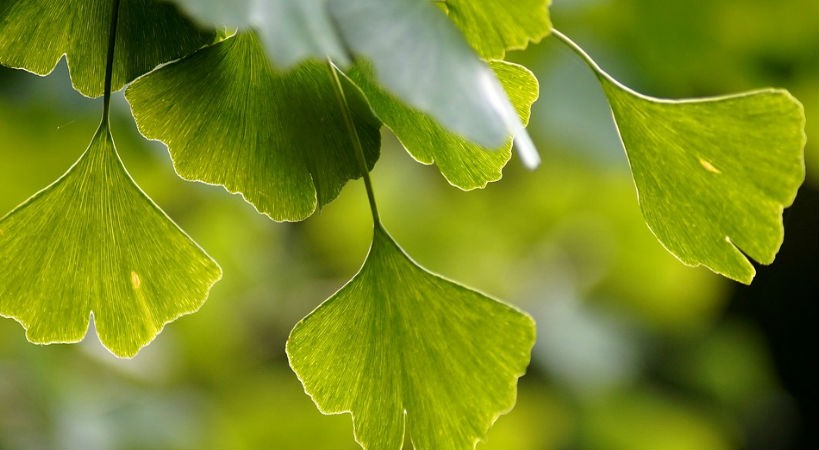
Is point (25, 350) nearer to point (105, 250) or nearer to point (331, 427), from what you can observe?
point (331, 427)

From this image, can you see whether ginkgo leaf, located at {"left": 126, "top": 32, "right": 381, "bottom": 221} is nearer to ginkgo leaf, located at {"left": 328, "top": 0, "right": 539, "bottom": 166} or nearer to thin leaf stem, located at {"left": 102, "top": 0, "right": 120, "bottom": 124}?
thin leaf stem, located at {"left": 102, "top": 0, "right": 120, "bottom": 124}

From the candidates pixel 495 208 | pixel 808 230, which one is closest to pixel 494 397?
pixel 495 208

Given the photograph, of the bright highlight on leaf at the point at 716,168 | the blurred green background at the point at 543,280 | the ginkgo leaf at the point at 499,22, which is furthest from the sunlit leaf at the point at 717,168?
the blurred green background at the point at 543,280

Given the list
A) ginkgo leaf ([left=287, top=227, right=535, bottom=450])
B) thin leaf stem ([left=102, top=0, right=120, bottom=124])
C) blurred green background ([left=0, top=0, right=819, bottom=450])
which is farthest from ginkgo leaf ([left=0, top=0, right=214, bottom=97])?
blurred green background ([left=0, top=0, right=819, bottom=450])

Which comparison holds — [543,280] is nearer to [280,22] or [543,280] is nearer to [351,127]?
[351,127]

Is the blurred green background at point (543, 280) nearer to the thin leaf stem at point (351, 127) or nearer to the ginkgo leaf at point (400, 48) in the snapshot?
the thin leaf stem at point (351, 127)
